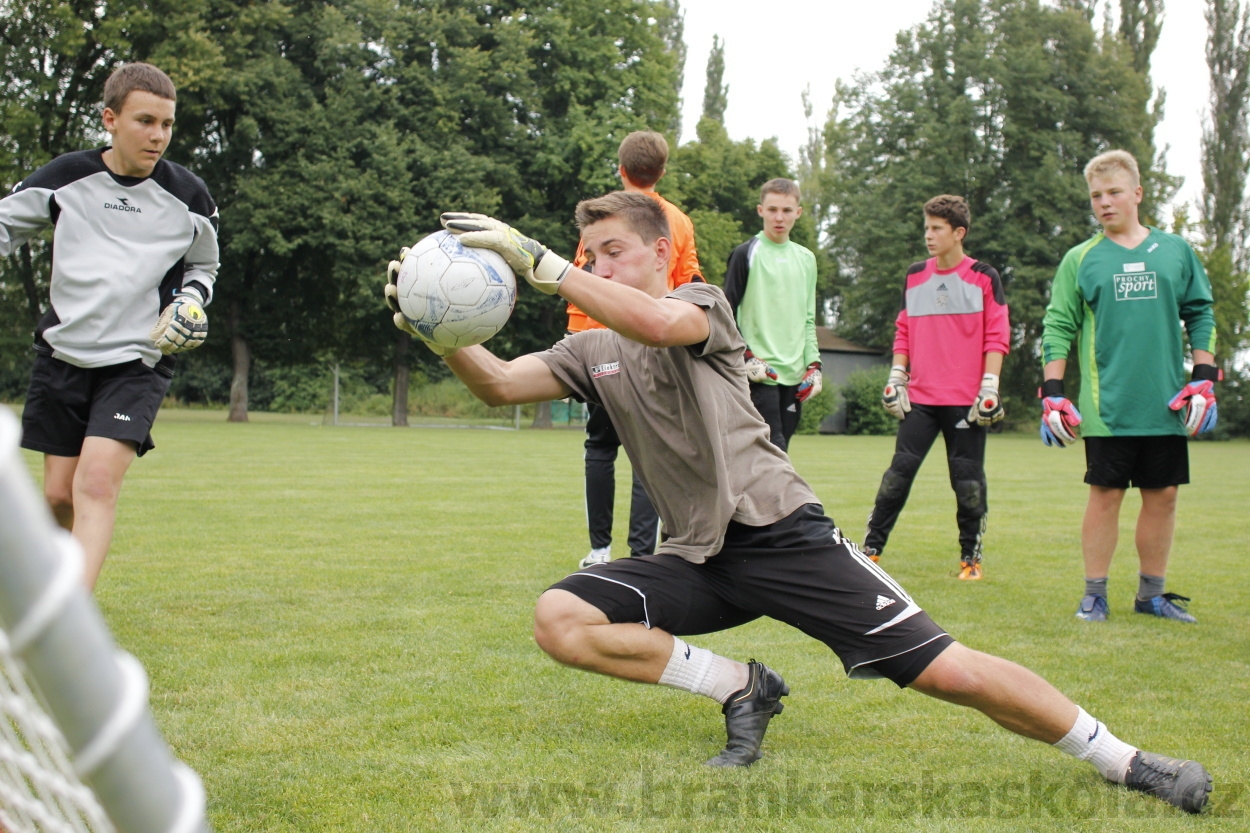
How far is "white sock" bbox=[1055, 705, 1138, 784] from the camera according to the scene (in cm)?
314

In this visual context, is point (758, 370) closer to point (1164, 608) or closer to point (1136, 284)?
point (1136, 284)

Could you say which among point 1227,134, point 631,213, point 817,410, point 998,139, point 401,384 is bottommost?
point 817,410

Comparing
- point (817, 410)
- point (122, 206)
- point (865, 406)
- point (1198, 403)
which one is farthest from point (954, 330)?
point (865, 406)

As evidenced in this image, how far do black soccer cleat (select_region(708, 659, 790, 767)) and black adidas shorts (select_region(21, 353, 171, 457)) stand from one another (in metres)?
2.62

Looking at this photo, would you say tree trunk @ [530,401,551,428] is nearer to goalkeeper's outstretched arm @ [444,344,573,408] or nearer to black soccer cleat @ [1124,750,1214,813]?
goalkeeper's outstretched arm @ [444,344,573,408]

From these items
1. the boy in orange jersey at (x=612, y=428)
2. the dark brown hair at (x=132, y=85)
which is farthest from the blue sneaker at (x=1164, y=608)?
the dark brown hair at (x=132, y=85)

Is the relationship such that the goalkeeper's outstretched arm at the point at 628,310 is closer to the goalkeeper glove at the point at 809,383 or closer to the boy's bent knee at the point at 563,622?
the boy's bent knee at the point at 563,622

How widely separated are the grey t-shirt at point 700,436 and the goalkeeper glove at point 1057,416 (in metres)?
2.94

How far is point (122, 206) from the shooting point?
4516 mm

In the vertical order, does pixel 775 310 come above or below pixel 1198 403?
above

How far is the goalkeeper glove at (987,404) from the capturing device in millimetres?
6852

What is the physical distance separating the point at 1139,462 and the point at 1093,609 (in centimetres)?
85

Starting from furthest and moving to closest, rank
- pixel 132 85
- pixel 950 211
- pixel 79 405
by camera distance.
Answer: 1. pixel 950 211
2. pixel 79 405
3. pixel 132 85

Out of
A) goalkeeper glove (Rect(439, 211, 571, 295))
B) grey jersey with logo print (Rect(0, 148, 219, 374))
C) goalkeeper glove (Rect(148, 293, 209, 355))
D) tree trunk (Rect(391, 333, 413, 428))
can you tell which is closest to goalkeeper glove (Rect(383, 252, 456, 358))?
goalkeeper glove (Rect(439, 211, 571, 295))
